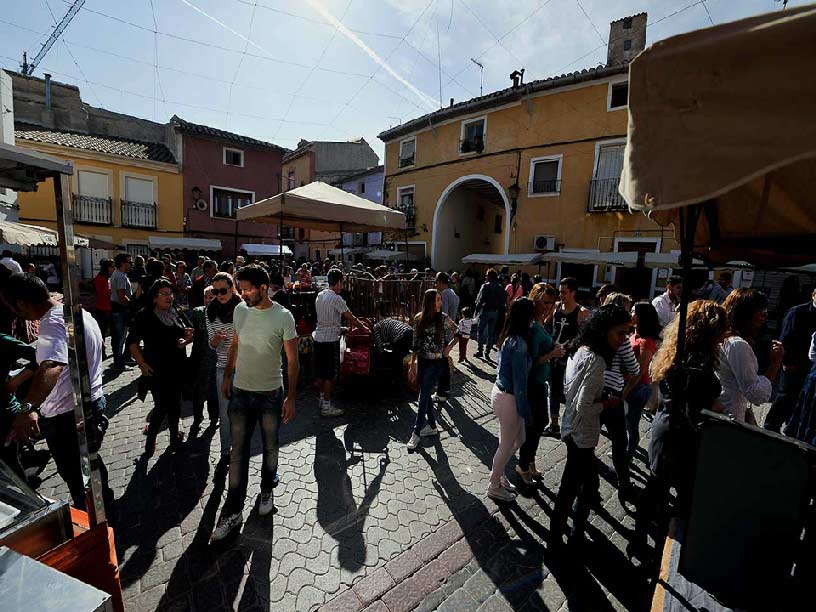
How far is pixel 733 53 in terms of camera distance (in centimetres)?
114

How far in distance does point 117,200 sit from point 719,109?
949 inches

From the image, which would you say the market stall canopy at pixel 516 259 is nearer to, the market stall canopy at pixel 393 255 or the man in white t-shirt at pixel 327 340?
the market stall canopy at pixel 393 255

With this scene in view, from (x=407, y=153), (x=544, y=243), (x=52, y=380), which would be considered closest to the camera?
(x=52, y=380)

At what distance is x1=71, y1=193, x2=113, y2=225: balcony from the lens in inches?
709

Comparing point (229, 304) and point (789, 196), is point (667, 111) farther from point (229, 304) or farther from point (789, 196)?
point (229, 304)

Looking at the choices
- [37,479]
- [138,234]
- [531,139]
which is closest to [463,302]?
[531,139]

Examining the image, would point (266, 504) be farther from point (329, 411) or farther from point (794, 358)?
point (794, 358)

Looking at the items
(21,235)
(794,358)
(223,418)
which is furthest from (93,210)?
(794,358)

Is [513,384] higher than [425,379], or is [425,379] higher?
[513,384]

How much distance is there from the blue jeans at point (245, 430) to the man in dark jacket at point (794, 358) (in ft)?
17.8

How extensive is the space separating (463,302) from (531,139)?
26.5 feet

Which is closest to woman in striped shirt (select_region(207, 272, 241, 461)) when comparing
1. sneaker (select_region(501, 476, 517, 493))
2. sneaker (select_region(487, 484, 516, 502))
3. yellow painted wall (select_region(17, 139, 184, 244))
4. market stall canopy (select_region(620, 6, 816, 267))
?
sneaker (select_region(487, 484, 516, 502))

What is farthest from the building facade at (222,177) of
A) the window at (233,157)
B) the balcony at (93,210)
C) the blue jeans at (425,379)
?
the blue jeans at (425,379)

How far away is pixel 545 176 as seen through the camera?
15.9 m
